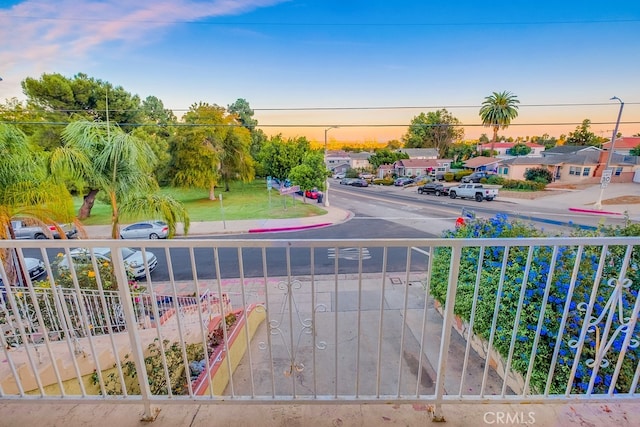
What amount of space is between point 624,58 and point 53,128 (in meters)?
23.0

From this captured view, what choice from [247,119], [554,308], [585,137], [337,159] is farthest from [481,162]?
[554,308]

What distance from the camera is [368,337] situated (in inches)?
142

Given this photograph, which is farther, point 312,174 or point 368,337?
point 312,174

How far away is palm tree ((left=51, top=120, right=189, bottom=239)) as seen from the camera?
418cm

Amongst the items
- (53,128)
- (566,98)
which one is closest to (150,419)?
(566,98)

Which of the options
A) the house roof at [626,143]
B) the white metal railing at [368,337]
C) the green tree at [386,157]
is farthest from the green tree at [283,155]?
the house roof at [626,143]

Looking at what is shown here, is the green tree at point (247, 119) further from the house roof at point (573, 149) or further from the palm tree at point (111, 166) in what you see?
the house roof at point (573, 149)

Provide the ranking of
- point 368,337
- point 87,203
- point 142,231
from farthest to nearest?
point 87,203, point 142,231, point 368,337

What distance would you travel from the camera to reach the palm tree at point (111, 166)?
4.18m

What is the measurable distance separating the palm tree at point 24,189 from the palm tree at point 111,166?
0.79 ft

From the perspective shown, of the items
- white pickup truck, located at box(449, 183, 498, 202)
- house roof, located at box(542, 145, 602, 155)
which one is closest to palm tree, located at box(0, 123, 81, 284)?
white pickup truck, located at box(449, 183, 498, 202)

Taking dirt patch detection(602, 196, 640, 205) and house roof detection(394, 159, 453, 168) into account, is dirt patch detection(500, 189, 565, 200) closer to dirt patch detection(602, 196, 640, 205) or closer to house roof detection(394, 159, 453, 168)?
dirt patch detection(602, 196, 640, 205)

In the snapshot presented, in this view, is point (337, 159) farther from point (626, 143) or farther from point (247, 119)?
point (626, 143)

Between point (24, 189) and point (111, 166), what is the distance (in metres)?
1.12
